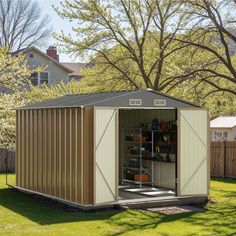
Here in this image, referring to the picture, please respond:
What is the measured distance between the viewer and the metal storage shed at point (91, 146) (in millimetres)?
14336

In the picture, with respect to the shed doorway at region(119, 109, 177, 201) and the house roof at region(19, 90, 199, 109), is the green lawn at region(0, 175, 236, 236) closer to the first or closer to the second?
the shed doorway at region(119, 109, 177, 201)

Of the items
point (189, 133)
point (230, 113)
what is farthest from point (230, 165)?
point (230, 113)

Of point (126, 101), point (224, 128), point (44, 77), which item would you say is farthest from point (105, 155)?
point (44, 77)

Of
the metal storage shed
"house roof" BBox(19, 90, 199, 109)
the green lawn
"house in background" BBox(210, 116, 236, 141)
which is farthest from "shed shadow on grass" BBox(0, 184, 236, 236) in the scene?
"house in background" BBox(210, 116, 236, 141)

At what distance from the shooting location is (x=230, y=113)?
38688mm

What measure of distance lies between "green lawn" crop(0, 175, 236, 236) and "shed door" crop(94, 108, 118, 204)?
64 cm

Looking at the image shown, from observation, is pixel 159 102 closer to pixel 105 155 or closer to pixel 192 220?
pixel 105 155

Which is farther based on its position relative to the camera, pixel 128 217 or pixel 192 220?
pixel 128 217

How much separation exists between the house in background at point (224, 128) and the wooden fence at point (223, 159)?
7.75m

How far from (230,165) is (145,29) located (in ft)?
24.3

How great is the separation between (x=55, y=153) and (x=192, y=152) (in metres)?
4.06

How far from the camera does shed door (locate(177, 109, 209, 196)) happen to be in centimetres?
1603

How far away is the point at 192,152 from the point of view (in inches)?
639

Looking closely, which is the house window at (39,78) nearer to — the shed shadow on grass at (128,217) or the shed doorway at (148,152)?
the shed doorway at (148,152)
